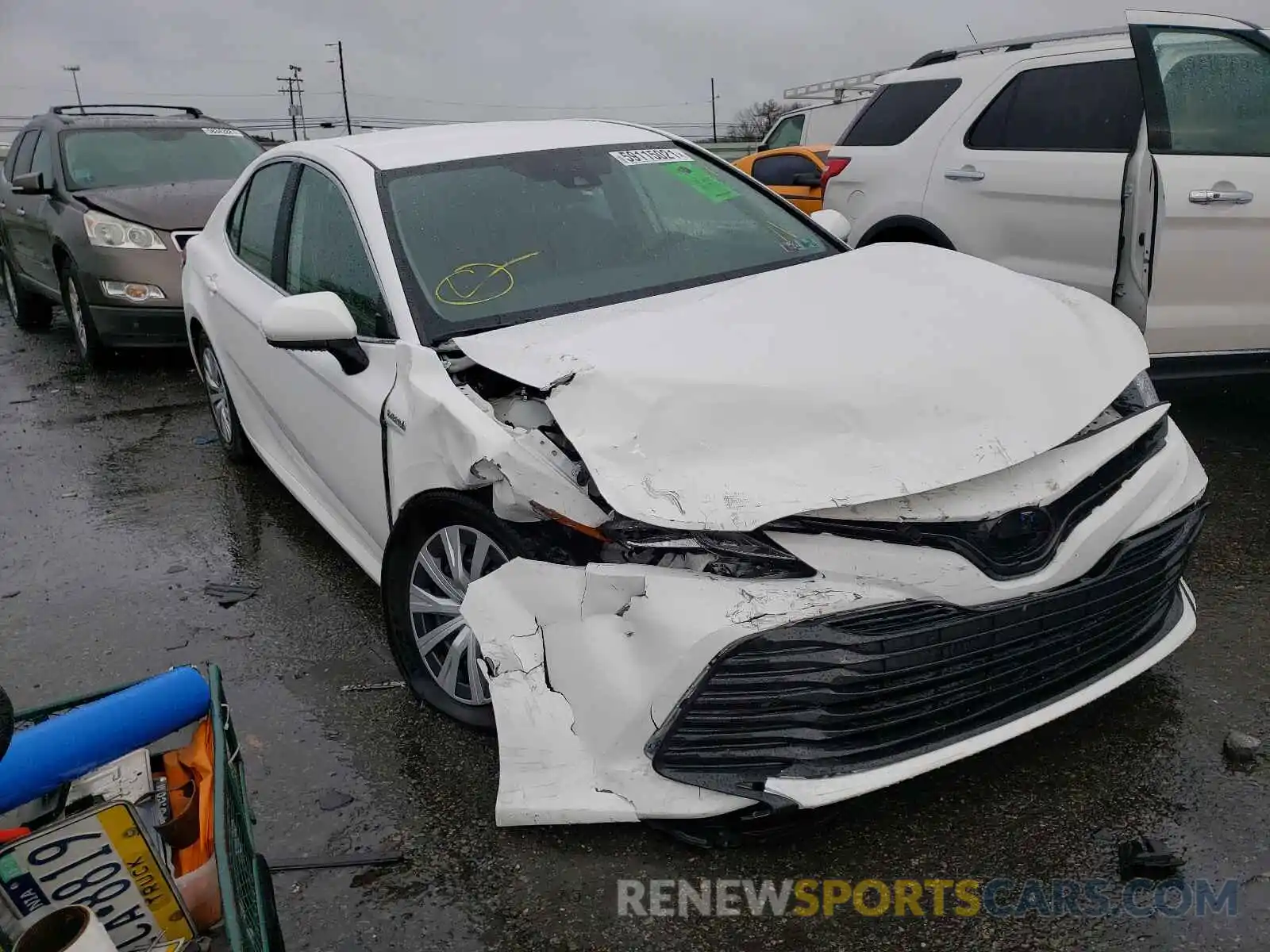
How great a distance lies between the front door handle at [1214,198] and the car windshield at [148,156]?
675 centimetres

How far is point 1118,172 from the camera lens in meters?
4.70

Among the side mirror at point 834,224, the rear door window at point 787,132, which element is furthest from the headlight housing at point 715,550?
the rear door window at point 787,132

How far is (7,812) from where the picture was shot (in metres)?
1.66

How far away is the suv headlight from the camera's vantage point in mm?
7184

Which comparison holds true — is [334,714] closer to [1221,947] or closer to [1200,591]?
[1221,947]

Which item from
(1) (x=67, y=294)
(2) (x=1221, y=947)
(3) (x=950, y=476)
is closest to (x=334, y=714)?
(3) (x=950, y=476)

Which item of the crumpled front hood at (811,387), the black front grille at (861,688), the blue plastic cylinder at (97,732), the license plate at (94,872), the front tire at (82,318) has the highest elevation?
the crumpled front hood at (811,387)

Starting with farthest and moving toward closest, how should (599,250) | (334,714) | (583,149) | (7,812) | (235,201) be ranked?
(235,201)
(583,149)
(599,250)
(334,714)
(7,812)

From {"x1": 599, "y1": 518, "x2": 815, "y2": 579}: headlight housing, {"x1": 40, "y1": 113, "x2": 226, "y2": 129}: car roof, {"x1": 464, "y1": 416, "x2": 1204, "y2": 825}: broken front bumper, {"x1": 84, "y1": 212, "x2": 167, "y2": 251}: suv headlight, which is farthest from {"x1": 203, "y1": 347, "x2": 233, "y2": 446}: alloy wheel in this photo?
{"x1": 40, "y1": 113, "x2": 226, "y2": 129}: car roof

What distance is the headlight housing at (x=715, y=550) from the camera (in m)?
2.19


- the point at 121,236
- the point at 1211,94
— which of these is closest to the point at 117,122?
the point at 121,236

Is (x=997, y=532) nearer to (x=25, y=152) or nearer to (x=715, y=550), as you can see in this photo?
(x=715, y=550)

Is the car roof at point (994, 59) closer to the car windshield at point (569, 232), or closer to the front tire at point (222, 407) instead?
the car windshield at point (569, 232)

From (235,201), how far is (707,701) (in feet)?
11.7
